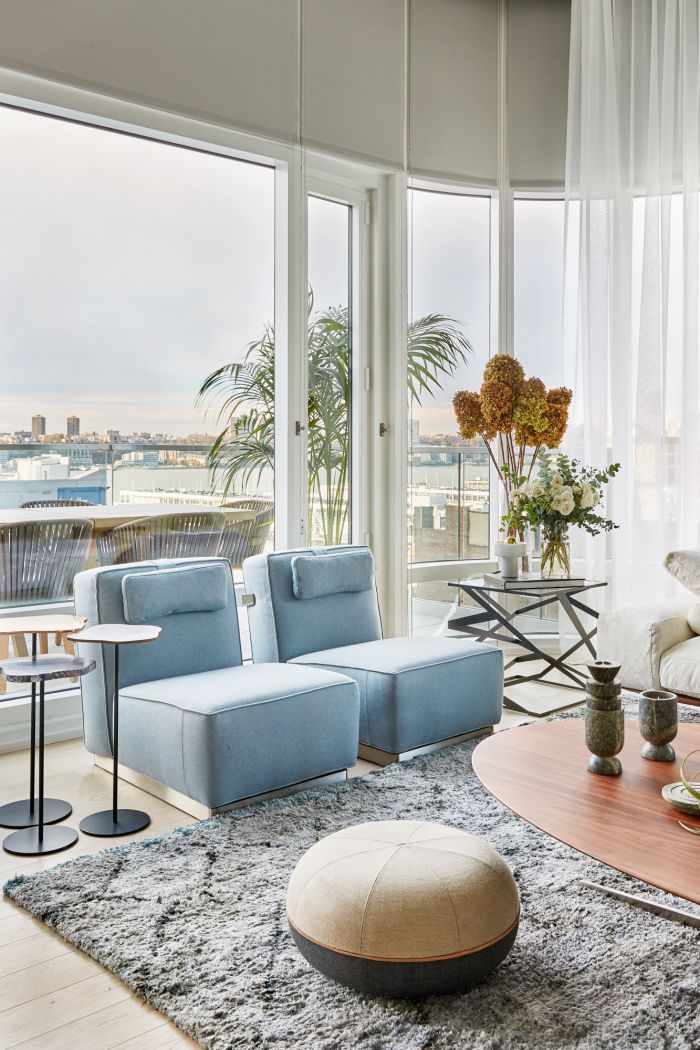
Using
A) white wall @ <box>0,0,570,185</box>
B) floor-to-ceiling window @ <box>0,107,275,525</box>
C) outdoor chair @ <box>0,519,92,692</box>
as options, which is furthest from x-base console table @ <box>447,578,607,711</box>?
white wall @ <box>0,0,570,185</box>

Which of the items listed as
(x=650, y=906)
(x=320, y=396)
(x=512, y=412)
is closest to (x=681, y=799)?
(x=650, y=906)

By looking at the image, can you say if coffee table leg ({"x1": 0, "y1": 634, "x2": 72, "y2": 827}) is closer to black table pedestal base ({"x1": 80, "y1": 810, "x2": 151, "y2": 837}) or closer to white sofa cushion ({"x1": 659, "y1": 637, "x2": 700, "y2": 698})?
black table pedestal base ({"x1": 80, "y1": 810, "x2": 151, "y2": 837})

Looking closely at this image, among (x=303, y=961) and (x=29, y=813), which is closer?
(x=303, y=961)

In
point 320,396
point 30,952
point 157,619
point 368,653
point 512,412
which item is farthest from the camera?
point 320,396

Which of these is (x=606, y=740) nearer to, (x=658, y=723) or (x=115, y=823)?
(x=658, y=723)

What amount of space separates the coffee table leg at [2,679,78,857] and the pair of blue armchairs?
1.16 ft

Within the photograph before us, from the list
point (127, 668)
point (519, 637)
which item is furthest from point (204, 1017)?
point (519, 637)

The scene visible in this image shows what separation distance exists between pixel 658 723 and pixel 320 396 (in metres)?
2.89

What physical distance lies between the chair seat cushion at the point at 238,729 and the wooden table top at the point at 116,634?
0.23 m

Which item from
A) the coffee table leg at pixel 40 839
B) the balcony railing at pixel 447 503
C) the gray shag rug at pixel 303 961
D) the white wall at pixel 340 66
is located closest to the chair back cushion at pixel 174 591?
the coffee table leg at pixel 40 839

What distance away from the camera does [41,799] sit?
9.06 feet

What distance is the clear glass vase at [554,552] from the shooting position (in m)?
4.34

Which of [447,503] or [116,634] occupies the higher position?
[447,503]

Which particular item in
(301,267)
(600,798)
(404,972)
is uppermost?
(301,267)
